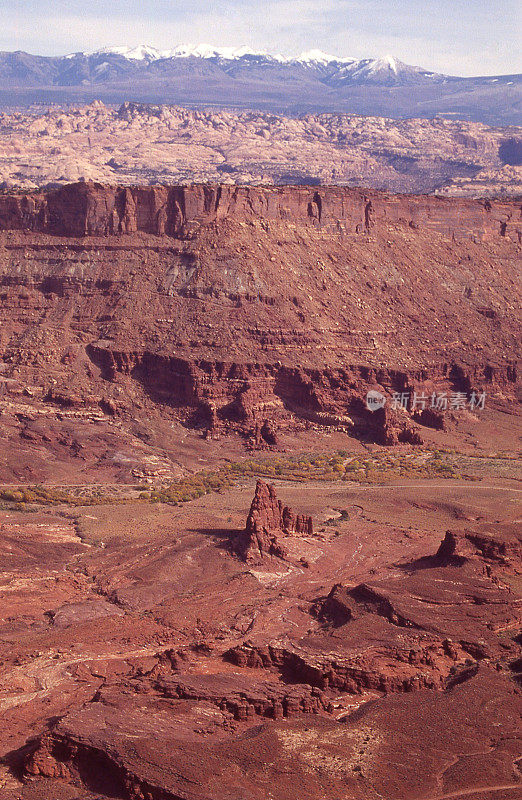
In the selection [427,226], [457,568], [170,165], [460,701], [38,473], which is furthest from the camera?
[170,165]

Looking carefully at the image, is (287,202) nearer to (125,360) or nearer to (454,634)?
(125,360)

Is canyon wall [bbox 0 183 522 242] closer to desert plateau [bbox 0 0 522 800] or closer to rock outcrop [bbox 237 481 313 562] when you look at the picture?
desert plateau [bbox 0 0 522 800]

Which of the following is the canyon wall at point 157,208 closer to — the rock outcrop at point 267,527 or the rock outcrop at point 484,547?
the rock outcrop at point 267,527

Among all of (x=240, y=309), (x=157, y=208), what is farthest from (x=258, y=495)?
(x=157, y=208)

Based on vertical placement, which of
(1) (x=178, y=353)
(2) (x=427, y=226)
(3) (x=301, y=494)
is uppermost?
(2) (x=427, y=226)

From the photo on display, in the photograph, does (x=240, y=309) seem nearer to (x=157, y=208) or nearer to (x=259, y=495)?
(x=157, y=208)

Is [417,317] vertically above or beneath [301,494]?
above

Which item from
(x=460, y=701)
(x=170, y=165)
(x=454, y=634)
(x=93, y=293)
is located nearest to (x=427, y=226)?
(x=93, y=293)
